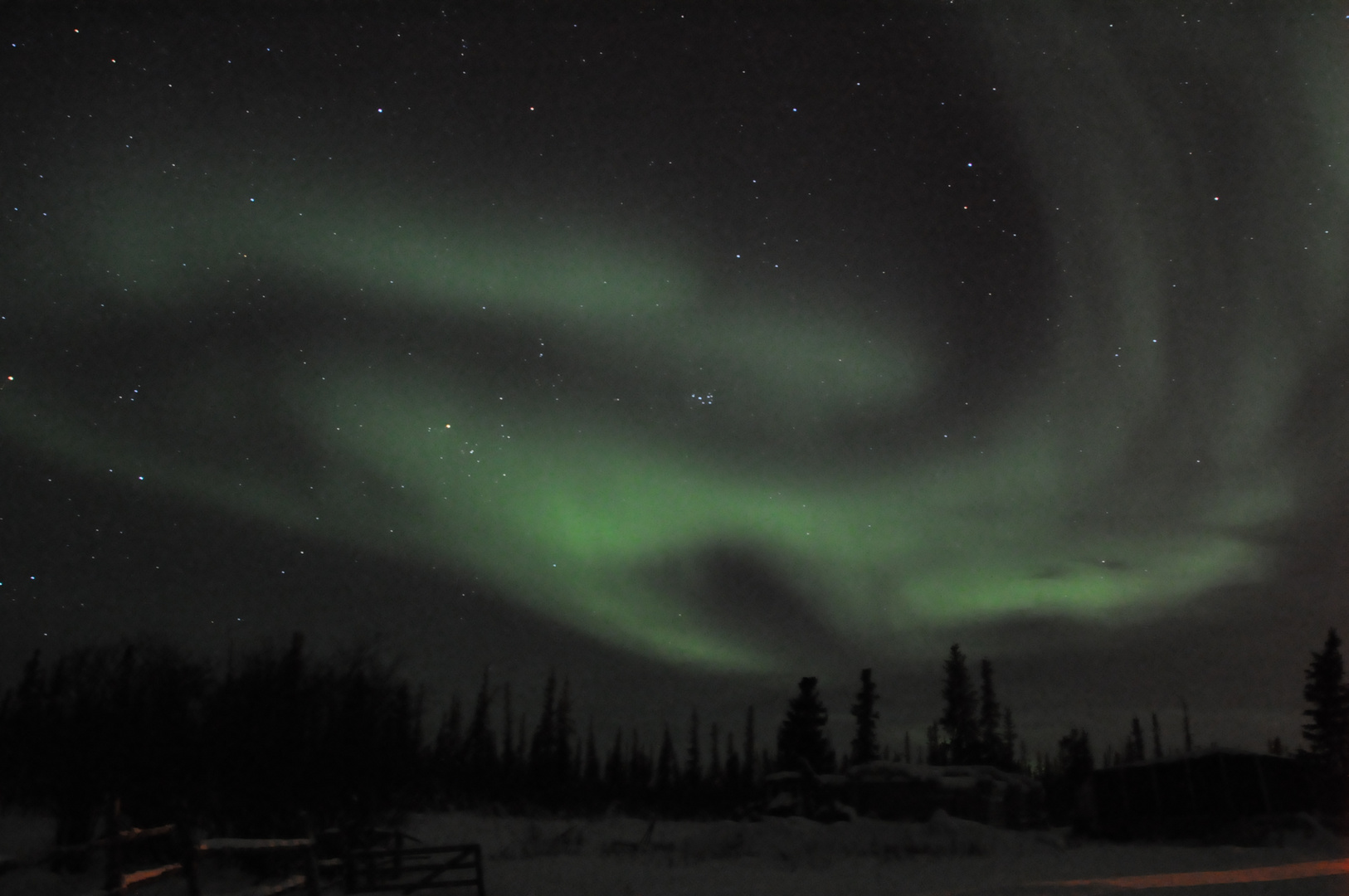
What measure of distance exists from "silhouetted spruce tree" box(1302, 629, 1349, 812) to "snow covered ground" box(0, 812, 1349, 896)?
159ft

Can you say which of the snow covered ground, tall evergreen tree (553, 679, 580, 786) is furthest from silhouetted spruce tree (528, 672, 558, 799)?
the snow covered ground

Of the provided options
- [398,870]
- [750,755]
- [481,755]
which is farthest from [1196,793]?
[750,755]

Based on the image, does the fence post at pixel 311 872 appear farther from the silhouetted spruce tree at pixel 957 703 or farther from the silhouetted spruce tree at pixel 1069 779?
the silhouetted spruce tree at pixel 957 703

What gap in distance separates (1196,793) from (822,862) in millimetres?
17130

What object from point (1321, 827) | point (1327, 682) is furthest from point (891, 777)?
point (1327, 682)

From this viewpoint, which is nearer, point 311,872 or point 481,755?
point 311,872

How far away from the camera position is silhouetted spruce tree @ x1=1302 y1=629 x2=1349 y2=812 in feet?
231

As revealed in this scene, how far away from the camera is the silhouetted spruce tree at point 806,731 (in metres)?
75.5

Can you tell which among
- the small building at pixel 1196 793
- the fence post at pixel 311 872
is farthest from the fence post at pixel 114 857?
the small building at pixel 1196 793

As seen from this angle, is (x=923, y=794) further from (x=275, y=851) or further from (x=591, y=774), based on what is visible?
(x=591, y=774)

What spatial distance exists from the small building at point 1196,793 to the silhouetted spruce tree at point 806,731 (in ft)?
127

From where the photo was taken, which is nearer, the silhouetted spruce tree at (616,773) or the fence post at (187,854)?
the fence post at (187,854)

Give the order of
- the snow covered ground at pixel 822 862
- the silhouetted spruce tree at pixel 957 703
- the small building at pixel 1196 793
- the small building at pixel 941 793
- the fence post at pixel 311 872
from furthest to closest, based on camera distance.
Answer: the silhouetted spruce tree at pixel 957 703, the small building at pixel 941 793, the small building at pixel 1196 793, the snow covered ground at pixel 822 862, the fence post at pixel 311 872

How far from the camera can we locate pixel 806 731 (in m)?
76.3
